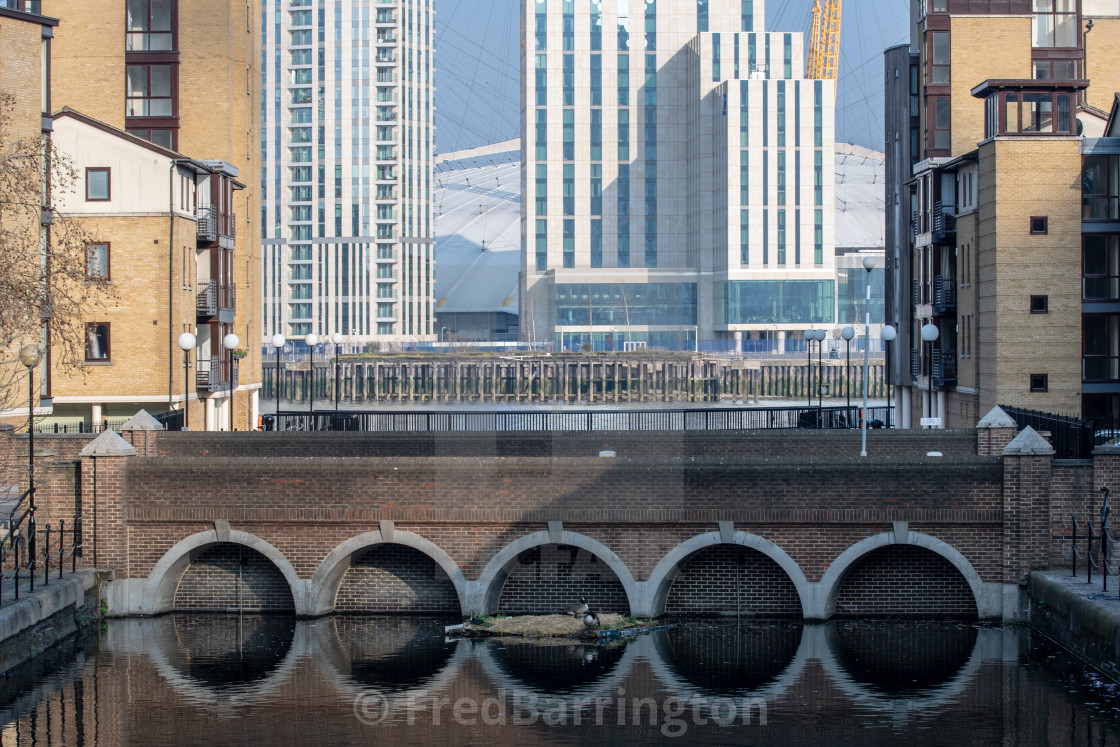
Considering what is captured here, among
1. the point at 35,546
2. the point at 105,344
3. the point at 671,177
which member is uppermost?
the point at 671,177

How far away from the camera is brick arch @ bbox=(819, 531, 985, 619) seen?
29.1 m

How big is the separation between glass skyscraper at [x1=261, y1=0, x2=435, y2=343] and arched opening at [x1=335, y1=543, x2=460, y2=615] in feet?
411

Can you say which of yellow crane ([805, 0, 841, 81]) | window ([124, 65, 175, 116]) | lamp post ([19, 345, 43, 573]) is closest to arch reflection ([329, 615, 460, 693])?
lamp post ([19, 345, 43, 573])

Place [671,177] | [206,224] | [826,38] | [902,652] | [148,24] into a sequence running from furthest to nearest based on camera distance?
[826,38]
[671,177]
[148,24]
[206,224]
[902,652]

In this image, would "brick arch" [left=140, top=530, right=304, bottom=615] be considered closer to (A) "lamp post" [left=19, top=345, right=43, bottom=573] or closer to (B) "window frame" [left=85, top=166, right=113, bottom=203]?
(A) "lamp post" [left=19, top=345, right=43, bottom=573]

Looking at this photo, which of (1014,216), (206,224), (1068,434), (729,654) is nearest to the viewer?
(729,654)

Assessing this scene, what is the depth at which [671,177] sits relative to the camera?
150000 mm

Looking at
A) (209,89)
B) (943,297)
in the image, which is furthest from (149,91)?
(943,297)

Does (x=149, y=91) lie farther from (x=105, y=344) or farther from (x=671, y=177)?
(x=671, y=177)

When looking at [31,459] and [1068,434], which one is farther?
[1068,434]

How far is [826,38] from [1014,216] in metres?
143

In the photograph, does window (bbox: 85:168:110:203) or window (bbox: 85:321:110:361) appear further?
window (bbox: 85:321:110:361)

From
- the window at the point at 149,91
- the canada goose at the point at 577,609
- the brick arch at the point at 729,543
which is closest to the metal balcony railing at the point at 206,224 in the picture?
the window at the point at 149,91

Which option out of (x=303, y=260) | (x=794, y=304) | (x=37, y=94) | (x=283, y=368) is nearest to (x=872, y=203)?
(x=794, y=304)
